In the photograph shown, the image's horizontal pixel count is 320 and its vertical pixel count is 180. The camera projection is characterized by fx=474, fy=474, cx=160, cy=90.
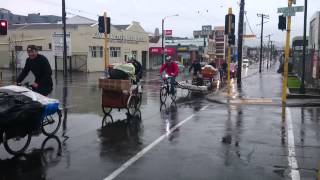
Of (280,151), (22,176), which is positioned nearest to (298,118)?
(280,151)

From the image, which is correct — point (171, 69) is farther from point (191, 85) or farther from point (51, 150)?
point (51, 150)

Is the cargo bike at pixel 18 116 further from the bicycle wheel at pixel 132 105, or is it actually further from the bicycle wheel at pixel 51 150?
the bicycle wheel at pixel 132 105

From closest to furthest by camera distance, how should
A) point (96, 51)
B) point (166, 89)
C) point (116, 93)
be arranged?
point (116, 93) < point (166, 89) < point (96, 51)

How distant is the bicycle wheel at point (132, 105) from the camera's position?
13.4m

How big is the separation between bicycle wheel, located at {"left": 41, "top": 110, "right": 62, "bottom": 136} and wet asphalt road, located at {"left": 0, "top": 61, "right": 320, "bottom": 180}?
0.63 feet

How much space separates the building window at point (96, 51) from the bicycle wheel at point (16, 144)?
1893 inches

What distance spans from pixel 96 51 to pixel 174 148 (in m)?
49.5

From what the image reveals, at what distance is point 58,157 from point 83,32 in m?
48.8

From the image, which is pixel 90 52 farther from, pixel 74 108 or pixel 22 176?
pixel 22 176

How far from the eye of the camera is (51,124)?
10.7 metres

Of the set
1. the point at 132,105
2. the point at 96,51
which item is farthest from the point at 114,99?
the point at 96,51

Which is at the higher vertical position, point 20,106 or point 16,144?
point 20,106

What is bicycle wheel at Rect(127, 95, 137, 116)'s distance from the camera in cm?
1341

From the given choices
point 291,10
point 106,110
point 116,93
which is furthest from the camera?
point 291,10
